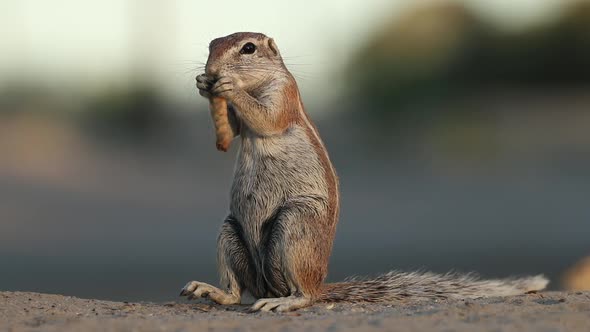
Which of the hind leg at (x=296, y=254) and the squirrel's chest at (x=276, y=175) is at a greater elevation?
the squirrel's chest at (x=276, y=175)

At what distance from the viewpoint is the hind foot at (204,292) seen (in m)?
9.06

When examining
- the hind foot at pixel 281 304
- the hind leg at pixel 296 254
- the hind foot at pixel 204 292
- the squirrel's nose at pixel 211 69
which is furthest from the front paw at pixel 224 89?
the hind foot at pixel 281 304

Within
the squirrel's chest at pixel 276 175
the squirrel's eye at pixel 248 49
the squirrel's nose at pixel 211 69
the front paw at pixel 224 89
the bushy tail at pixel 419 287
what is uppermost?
the squirrel's eye at pixel 248 49

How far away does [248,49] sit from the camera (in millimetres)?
9312

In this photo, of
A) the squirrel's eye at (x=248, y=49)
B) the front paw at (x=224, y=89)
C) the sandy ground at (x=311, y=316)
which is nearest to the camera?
the sandy ground at (x=311, y=316)

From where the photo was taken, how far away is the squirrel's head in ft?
30.0

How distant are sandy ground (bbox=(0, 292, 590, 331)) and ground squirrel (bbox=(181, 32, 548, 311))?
0.26 metres

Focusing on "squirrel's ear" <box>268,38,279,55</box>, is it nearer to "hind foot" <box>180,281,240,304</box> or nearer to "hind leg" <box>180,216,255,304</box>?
"hind leg" <box>180,216,255,304</box>

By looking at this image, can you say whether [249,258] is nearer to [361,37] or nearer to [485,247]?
[485,247]

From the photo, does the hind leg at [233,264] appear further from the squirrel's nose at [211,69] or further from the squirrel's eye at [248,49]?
the squirrel's eye at [248,49]

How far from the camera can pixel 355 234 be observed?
1049 inches

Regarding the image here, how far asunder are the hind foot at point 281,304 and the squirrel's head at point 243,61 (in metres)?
1.56

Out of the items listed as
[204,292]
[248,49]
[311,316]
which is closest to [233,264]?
[204,292]

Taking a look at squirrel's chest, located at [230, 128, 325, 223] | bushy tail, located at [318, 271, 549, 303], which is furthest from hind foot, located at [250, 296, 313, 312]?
squirrel's chest, located at [230, 128, 325, 223]
